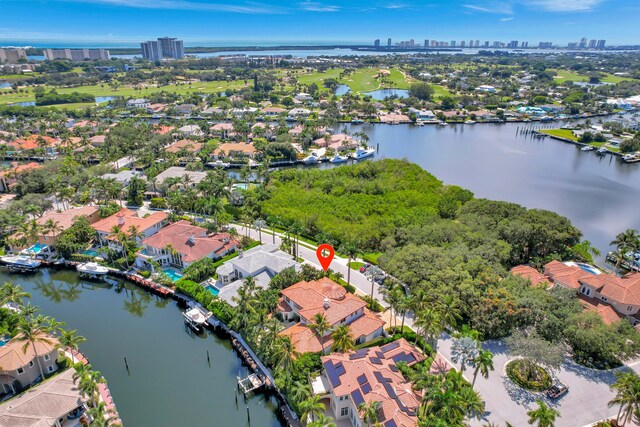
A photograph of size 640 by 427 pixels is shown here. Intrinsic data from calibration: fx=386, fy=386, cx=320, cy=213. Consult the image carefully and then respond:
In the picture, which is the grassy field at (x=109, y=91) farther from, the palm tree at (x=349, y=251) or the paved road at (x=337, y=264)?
the palm tree at (x=349, y=251)

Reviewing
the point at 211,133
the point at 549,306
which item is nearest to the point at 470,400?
the point at 549,306

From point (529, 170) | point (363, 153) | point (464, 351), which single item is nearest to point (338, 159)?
point (363, 153)

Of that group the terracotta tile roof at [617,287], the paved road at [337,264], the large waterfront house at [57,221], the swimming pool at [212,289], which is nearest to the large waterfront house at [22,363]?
the swimming pool at [212,289]

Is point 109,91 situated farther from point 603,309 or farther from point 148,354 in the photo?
point 603,309

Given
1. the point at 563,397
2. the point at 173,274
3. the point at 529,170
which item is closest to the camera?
the point at 563,397

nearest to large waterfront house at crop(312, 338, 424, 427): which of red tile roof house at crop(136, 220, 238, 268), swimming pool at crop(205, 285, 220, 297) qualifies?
swimming pool at crop(205, 285, 220, 297)

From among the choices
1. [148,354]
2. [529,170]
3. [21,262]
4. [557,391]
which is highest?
[529,170]
